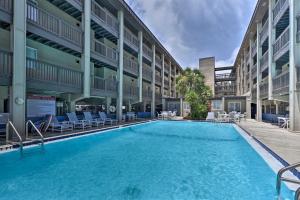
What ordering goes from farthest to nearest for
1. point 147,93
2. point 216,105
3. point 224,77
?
point 224,77 → point 216,105 → point 147,93

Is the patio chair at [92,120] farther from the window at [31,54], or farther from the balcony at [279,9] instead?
the balcony at [279,9]

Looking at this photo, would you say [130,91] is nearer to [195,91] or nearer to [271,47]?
[195,91]

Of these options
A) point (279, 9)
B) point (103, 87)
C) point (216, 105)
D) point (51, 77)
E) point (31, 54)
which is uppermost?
point (279, 9)

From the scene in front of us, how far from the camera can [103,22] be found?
17156 mm

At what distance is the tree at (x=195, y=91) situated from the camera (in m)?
26.1

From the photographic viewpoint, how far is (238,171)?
632 centimetres

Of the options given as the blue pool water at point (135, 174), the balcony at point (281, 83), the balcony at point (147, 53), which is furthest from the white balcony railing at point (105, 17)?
the balcony at point (281, 83)

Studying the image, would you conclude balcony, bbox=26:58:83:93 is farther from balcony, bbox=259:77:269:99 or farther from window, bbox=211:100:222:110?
window, bbox=211:100:222:110

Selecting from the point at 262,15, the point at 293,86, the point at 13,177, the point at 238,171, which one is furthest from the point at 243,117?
the point at 13,177

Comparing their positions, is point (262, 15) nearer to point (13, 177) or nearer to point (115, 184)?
point (115, 184)

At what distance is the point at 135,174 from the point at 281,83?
1389cm

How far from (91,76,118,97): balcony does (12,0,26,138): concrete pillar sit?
6.32 metres

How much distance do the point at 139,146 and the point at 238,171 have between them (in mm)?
4802

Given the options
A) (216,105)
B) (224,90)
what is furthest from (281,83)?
(224,90)
